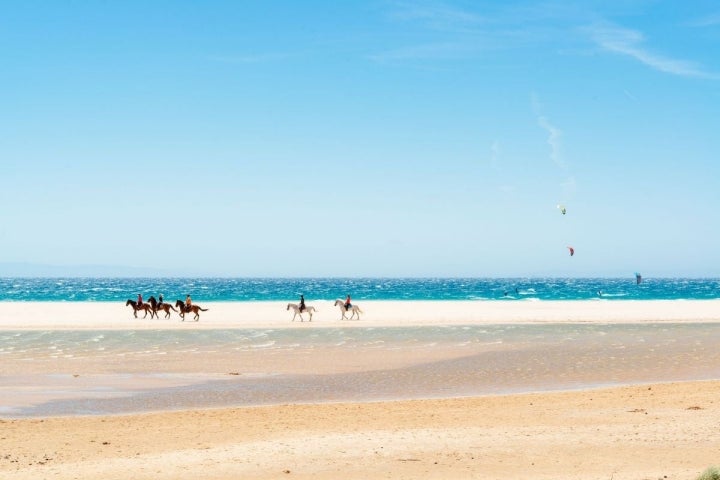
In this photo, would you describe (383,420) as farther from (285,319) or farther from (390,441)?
(285,319)

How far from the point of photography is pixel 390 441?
13047 millimetres

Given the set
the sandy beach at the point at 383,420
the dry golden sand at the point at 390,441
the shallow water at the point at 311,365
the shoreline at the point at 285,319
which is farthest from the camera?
the shoreline at the point at 285,319

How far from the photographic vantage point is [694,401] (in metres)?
16.9

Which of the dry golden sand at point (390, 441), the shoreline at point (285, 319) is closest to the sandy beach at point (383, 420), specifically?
the dry golden sand at point (390, 441)

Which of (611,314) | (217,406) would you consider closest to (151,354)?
(217,406)

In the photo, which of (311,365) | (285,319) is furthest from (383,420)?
(285,319)

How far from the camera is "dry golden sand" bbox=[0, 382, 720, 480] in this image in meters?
11.2

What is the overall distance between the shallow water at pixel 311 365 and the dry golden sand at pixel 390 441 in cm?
235

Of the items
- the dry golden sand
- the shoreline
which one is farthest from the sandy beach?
the shoreline

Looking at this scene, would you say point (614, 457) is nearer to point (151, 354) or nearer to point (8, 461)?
point (8, 461)

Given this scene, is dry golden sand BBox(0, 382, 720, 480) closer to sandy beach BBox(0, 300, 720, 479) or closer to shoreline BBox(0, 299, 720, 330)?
sandy beach BBox(0, 300, 720, 479)

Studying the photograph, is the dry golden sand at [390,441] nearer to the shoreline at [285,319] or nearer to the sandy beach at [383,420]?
the sandy beach at [383,420]

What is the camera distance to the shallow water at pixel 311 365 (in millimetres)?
19156

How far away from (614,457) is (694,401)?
6.15 meters
